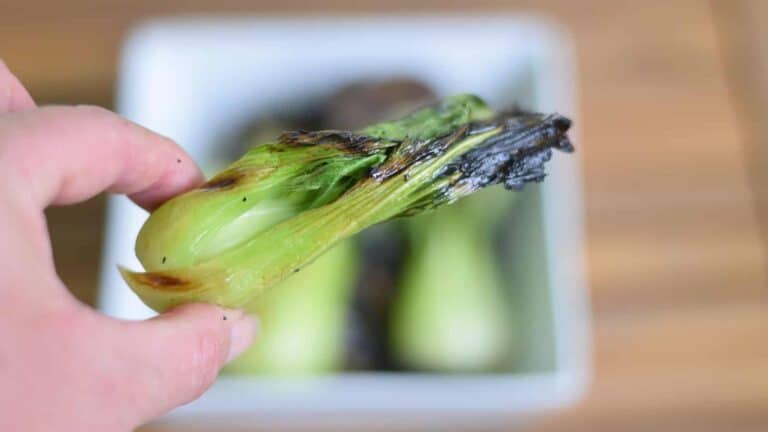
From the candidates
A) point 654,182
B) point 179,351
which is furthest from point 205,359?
point 654,182

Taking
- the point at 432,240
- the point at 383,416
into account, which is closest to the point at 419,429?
the point at 383,416

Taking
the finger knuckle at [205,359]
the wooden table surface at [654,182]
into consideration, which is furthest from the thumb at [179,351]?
the wooden table surface at [654,182]

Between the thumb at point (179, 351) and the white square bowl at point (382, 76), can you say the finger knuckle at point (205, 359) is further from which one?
the white square bowl at point (382, 76)

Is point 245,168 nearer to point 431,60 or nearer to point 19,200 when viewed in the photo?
point 19,200

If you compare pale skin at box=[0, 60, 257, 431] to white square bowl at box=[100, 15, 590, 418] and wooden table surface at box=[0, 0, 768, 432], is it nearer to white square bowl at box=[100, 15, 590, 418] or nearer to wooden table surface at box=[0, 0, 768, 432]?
white square bowl at box=[100, 15, 590, 418]

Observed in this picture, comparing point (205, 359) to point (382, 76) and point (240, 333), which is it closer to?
point (240, 333)

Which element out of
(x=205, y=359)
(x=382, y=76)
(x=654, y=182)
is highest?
(x=382, y=76)
